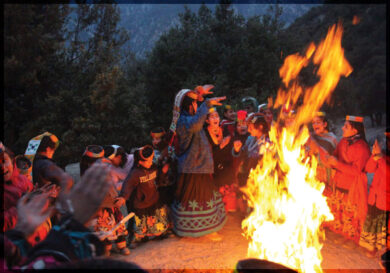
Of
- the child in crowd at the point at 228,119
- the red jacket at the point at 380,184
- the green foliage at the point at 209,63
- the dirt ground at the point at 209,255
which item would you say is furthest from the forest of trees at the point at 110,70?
the red jacket at the point at 380,184

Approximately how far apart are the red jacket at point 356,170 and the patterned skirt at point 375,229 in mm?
138

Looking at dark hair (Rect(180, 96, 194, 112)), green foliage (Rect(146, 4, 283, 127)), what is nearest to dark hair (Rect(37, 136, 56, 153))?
dark hair (Rect(180, 96, 194, 112))

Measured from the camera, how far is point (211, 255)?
16.2 feet

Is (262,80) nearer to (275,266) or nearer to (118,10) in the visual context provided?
(118,10)

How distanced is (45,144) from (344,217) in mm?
5690

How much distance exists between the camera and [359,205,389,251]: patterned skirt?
4.78 metres

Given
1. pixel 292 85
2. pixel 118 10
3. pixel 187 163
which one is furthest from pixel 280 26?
A: pixel 187 163

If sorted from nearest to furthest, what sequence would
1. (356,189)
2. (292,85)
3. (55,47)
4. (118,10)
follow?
(356,189), (55,47), (118,10), (292,85)

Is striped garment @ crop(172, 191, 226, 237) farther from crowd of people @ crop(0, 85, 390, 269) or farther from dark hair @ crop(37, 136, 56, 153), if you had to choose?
dark hair @ crop(37, 136, 56, 153)

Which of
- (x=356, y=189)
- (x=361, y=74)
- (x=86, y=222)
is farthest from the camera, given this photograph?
(x=361, y=74)

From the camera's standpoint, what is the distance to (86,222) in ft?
4.96

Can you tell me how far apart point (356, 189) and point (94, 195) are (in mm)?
5161

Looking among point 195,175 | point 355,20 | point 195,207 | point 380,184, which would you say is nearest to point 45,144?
point 195,175

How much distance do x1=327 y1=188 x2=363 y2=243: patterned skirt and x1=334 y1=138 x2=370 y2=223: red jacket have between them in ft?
0.39
